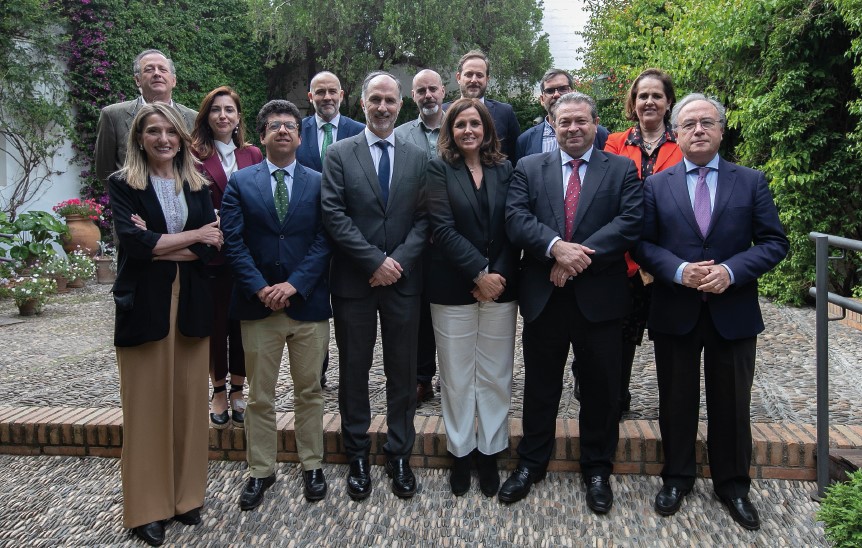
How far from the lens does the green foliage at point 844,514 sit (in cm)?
221

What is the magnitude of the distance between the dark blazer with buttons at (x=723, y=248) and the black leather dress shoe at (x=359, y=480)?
1.63 metres

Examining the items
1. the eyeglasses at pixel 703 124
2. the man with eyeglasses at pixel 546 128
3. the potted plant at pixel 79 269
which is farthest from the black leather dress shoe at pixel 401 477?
the potted plant at pixel 79 269

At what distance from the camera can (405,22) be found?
15.6 m

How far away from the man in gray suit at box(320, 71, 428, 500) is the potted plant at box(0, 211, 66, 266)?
7.67 m

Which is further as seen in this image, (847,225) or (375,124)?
(847,225)

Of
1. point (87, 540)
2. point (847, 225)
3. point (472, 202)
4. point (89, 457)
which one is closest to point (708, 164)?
point (472, 202)

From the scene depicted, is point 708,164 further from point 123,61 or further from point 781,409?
point 123,61

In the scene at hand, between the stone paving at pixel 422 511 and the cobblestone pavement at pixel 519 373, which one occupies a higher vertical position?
the cobblestone pavement at pixel 519 373

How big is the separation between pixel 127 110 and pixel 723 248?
347 cm

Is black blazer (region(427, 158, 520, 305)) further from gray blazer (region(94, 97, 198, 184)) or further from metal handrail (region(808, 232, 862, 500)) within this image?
gray blazer (region(94, 97, 198, 184))

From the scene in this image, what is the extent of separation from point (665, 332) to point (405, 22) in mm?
13842

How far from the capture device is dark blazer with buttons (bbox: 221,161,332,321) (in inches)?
134

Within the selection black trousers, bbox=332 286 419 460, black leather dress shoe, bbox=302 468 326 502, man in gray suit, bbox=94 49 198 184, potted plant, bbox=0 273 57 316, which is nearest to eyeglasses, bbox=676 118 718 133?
black trousers, bbox=332 286 419 460

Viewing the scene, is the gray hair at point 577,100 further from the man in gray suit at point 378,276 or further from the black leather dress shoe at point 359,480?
the black leather dress shoe at point 359,480
